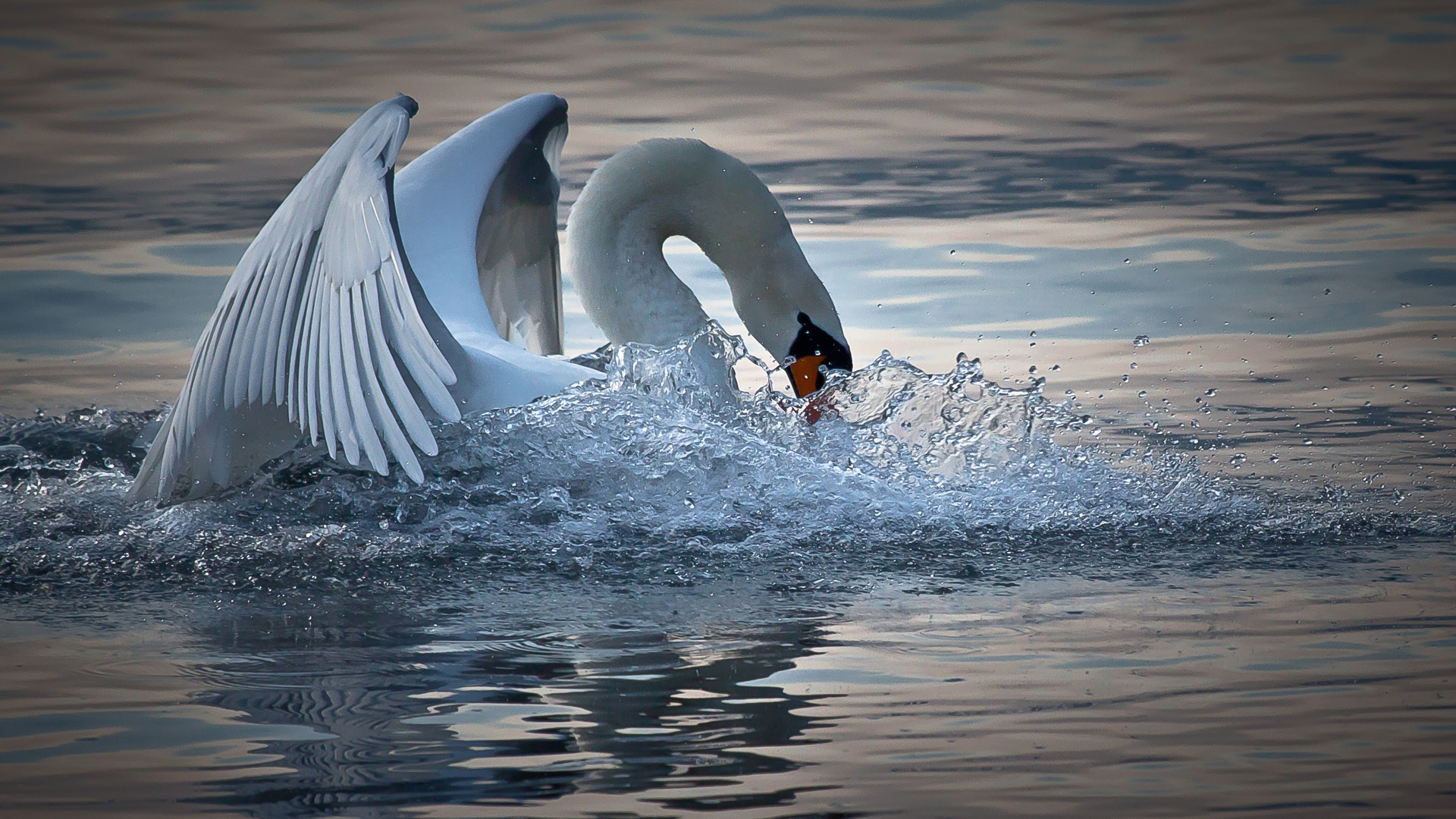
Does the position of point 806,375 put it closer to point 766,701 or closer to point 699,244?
point 699,244

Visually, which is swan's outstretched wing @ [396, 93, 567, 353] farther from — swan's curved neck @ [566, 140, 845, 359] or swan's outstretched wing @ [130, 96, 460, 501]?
swan's outstretched wing @ [130, 96, 460, 501]

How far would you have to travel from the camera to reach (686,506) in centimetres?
383

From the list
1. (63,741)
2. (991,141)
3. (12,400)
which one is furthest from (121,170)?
(63,741)

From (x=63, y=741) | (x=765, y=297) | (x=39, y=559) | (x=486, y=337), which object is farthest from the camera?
(x=765, y=297)

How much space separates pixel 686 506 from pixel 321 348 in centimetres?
87

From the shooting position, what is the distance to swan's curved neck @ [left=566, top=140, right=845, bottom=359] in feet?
17.7

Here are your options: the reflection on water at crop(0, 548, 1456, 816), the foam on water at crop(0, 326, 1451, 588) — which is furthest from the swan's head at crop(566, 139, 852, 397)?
the reflection on water at crop(0, 548, 1456, 816)

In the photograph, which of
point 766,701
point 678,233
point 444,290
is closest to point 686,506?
point 766,701

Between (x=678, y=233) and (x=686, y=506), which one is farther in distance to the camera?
(x=678, y=233)

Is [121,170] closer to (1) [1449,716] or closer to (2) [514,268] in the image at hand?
(2) [514,268]

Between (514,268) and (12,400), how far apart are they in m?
1.74

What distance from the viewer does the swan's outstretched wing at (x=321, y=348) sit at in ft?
10.8

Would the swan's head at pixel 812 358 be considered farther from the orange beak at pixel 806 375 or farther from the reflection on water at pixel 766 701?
the reflection on water at pixel 766 701

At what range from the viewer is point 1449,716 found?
7.80 ft
